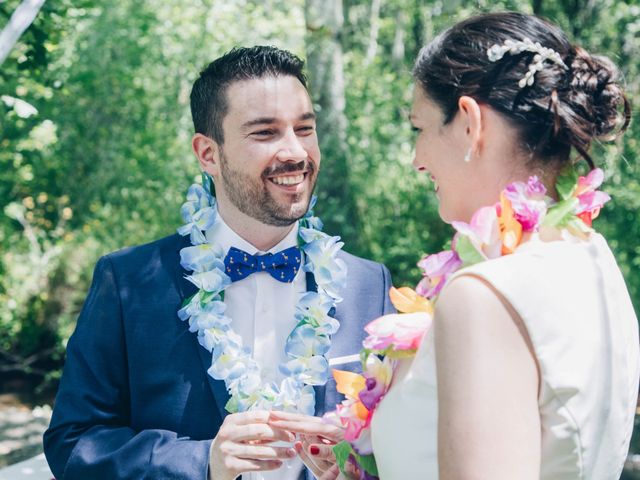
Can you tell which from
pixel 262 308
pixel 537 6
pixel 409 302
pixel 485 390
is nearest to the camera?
pixel 485 390

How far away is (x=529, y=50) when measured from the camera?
1666 mm

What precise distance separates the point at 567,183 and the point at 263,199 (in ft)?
3.54

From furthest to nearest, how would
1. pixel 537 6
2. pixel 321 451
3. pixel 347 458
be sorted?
pixel 537 6 < pixel 321 451 < pixel 347 458

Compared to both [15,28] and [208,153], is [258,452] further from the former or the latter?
[15,28]

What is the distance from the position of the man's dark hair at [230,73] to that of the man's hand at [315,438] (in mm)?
1011

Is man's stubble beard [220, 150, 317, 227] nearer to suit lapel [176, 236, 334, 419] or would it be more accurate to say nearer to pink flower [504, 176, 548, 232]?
suit lapel [176, 236, 334, 419]

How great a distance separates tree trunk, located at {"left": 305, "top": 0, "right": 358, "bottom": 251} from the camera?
617cm

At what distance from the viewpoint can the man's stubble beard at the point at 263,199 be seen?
Result: 252 centimetres

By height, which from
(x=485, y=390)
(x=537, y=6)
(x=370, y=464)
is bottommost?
(x=370, y=464)

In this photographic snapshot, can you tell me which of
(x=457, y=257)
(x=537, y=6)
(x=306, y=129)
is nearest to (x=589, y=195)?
(x=457, y=257)

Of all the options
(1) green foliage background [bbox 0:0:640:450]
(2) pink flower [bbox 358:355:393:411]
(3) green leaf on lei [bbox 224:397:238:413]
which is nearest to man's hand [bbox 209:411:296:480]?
(3) green leaf on lei [bbox 224:397:238:413]

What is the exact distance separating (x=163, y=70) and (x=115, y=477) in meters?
6.88

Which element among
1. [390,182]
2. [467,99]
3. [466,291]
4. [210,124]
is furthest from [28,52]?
[390,182]

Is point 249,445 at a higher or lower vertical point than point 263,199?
lower
